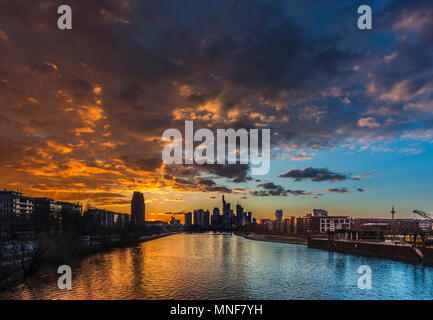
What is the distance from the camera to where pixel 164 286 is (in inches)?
2133

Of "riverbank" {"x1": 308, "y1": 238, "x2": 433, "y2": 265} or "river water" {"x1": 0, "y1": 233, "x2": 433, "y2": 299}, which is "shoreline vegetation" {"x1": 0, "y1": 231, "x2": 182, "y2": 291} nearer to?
"river water" {"x1": 0, "y1": 233, "x2": 433, "y2": 299}

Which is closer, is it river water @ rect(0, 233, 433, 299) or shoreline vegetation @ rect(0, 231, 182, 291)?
river water @ rect(0, 233, 433, 299)

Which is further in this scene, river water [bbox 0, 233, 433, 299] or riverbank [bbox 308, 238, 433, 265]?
riverbank [bbox 308, 238, 433, 265]

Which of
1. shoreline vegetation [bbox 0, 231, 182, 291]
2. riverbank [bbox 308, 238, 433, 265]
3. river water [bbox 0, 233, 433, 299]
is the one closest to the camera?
river water [bbox 0, 233, 433, 299]

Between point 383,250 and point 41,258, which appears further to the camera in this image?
point 383,250

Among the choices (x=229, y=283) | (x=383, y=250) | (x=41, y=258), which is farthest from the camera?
(x=383, y=250)

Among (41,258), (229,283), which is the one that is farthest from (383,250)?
(41,258)

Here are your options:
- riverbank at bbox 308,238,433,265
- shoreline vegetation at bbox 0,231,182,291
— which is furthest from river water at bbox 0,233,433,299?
riverbank at bbox 308,238,433,265

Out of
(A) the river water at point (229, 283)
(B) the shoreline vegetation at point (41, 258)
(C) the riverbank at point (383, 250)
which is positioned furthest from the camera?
(C) the riverbank at point (383, 250)

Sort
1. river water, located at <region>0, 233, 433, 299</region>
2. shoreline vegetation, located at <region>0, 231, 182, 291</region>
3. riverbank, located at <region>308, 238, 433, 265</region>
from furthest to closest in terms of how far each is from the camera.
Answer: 1. riverbank, located at <region>308, 238, 433, 265</region>
2. shoreline vegetation, located at <region>0, 231, 182, 291</region>
3. river water, located at <region>0, 233, 433, 299</region>

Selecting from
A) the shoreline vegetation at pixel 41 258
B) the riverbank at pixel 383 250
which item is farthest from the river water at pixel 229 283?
the riverbank at pixel 383 250

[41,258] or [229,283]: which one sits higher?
[41,258]

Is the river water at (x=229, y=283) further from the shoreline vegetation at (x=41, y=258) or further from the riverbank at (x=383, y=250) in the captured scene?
the riverbank at (x=383, y=250)

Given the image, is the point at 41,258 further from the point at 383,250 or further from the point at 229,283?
the point at 383,250
